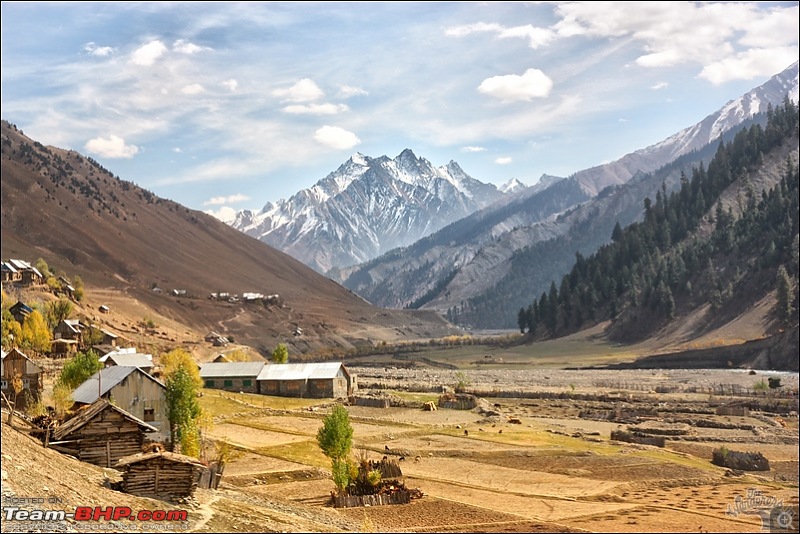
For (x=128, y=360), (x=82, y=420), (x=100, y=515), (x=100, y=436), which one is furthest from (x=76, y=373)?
(x=100, y=515)

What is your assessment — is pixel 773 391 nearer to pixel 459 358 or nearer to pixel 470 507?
pixel 470 507

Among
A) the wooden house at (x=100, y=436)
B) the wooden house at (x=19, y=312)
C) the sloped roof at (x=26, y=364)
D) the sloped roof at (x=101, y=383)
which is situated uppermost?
the wooden house at (x=19, y=312)

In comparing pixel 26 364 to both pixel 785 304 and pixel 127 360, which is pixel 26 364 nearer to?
pixel 127 360

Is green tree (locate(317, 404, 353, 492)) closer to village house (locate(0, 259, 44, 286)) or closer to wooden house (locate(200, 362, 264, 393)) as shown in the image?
wooden house (locate(200, 362, 264, 393))

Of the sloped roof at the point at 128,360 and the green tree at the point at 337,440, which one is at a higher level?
the sloped roof at the point at 128,360

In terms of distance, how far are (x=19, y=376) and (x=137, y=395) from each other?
1021 cm

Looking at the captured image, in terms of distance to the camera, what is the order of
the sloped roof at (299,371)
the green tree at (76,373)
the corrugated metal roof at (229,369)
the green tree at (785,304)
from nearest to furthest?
the green tree at (76,373) < the sloped roof at (299,371) < the corrugated metal roof at (229,369) < the green tree at (785,304)

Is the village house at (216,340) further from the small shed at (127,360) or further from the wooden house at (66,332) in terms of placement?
the small shed at (127,360)

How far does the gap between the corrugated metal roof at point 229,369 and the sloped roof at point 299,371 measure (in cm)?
115

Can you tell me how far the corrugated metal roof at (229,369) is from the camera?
94625mm

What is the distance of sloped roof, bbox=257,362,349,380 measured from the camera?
303 feet

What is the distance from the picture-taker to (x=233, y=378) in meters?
94.2

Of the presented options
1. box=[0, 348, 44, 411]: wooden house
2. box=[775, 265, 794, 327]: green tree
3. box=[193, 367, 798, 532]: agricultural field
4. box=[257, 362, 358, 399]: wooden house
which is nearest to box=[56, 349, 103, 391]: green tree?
box=[0, 348, 44, 411]: wooden house

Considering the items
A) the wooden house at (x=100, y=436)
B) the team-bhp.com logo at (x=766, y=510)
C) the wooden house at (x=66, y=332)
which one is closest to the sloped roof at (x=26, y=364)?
the wooden house at (x=100, y=436)
